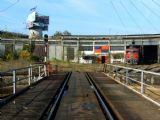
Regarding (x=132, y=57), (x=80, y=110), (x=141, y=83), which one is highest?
(x=132, y=57)

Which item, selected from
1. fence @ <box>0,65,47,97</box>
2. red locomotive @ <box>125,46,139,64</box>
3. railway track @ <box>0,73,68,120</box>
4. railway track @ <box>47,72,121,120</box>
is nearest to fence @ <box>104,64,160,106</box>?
railway track @ <box>47,72,121,120</box>

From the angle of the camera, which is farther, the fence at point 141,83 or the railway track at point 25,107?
the fence at point 141,83

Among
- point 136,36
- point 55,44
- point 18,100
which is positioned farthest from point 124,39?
point 18,100

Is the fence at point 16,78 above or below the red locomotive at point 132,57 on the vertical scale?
below

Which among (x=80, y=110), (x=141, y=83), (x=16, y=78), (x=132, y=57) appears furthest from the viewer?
(x=132, y=57)

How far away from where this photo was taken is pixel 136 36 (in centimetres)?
16075

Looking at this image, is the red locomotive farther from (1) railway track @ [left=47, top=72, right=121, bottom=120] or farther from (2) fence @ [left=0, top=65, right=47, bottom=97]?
(1) railway track @ [left=47, top=72, right=121, bottom=120]

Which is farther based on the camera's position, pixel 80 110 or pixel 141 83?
pixel 141 83

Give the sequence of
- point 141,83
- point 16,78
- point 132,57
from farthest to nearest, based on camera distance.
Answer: point 132,57, point 16,78, point 141,83

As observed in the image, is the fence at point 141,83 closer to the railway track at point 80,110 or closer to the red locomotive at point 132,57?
the railway track at point 80,110

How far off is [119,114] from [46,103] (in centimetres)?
406

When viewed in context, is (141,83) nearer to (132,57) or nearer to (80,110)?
(80,110)

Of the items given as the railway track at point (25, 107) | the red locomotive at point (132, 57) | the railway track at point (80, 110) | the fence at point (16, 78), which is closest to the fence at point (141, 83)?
the railway track at point (80, 110)

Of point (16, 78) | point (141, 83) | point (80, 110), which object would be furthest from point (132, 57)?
point (80, 110)
